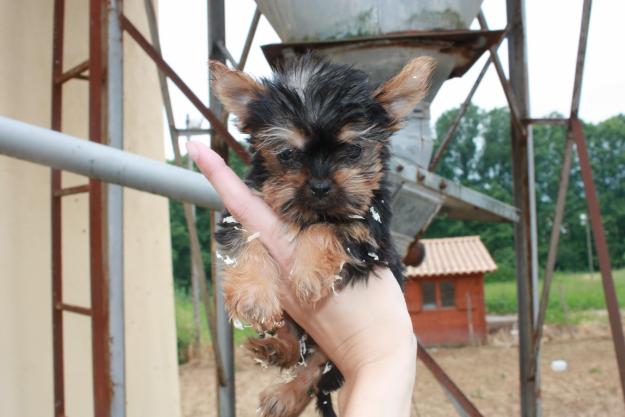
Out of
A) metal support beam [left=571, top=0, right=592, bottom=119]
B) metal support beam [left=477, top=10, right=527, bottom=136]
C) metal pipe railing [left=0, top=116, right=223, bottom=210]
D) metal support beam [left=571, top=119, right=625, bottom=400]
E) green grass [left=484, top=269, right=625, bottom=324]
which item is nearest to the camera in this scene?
metal pipe railing [left=0, top=116, right=223, bottom=210]

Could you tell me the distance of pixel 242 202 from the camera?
182 cm

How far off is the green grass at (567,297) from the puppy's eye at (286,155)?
22262 millimetres

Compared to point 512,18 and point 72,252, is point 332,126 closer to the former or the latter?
point 512,18

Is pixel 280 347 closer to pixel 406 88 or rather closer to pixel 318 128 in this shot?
pixel 318 128

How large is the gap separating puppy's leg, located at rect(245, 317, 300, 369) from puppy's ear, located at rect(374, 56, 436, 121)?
2.63 ft

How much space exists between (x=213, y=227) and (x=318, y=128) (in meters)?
3.14

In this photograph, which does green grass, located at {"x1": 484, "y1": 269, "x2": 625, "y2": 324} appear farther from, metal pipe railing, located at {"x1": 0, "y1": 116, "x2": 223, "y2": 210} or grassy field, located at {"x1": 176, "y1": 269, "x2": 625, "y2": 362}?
metal pipe railing, located at {"x1": 0, "y1": 116, "x2": 223, "y2": 210}

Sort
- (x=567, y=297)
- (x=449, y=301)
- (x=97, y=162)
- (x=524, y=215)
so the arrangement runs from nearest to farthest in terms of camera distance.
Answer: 1. (x=97, y=162)
2. (x=524, y=215)
3. (x=449, y=301)
4. (x=567, y=297)

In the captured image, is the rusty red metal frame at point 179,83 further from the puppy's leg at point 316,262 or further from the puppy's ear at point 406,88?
the puppy's leg at point 316,262

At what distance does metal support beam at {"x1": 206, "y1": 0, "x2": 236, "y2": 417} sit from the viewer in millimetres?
5098

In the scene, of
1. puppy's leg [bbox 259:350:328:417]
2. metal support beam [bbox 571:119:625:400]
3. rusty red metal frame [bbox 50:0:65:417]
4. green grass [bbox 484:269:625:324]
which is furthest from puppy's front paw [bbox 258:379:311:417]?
green grass [bbox 484:269:625:324]

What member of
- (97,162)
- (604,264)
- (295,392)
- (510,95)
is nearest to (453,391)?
(604,264)

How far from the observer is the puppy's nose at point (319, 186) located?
73.0 inches

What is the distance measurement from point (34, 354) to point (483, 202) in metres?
3.89
